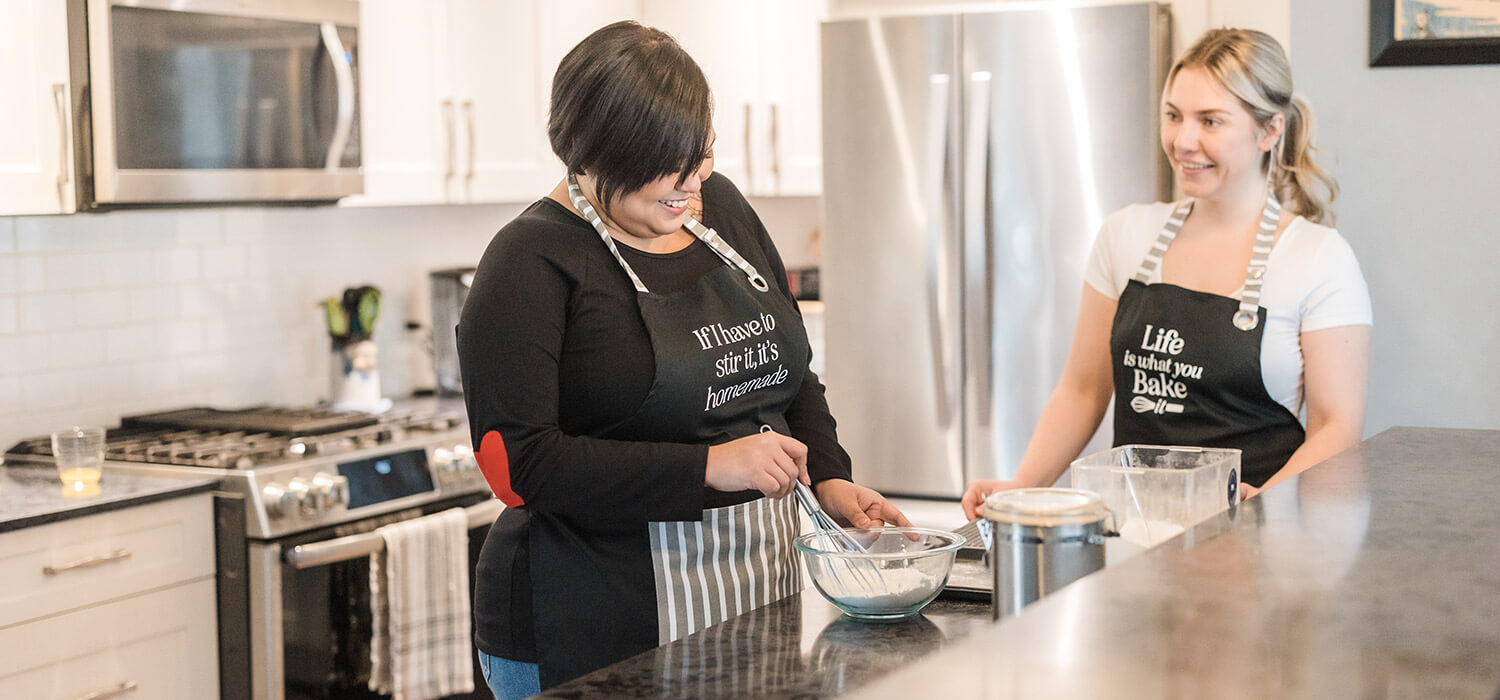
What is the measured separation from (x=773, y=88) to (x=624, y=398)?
8.53 feet

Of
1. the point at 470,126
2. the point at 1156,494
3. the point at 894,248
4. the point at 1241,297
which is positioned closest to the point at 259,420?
the point at 470,126

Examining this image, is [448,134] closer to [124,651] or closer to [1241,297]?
[124,651]

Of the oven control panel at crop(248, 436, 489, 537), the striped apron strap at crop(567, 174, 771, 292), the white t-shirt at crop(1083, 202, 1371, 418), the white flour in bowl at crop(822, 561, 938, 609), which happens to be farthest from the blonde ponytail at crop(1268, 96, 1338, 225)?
the oven control panel at crop(248, 436, 489, 537)

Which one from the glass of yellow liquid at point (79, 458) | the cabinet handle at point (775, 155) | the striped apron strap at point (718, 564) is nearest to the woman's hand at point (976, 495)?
the striped apron strap at point (718, 564)

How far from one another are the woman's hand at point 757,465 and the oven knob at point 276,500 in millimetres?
1575

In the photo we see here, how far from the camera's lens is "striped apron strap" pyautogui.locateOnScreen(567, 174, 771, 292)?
1.64 metres

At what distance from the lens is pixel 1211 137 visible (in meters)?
1.99

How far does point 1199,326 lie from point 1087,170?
1.31 metres

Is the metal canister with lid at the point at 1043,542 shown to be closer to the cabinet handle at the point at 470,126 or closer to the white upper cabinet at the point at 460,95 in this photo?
the white upper cabinet at the point at 460,95

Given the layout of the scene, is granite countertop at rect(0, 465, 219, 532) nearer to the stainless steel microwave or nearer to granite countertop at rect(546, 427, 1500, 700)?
the stainless steel microwave

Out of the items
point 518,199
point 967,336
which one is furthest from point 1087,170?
point 518,199

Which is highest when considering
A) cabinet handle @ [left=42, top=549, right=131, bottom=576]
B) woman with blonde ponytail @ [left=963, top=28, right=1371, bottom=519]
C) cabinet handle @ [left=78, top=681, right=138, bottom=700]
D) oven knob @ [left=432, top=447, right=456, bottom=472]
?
woman with blonde ponytail @ [left=963, top=28, right=1371, bottom=519]

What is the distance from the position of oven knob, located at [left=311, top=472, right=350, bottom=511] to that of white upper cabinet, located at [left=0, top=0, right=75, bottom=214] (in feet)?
2.34

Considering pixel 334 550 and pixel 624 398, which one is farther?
pixel 334 550
